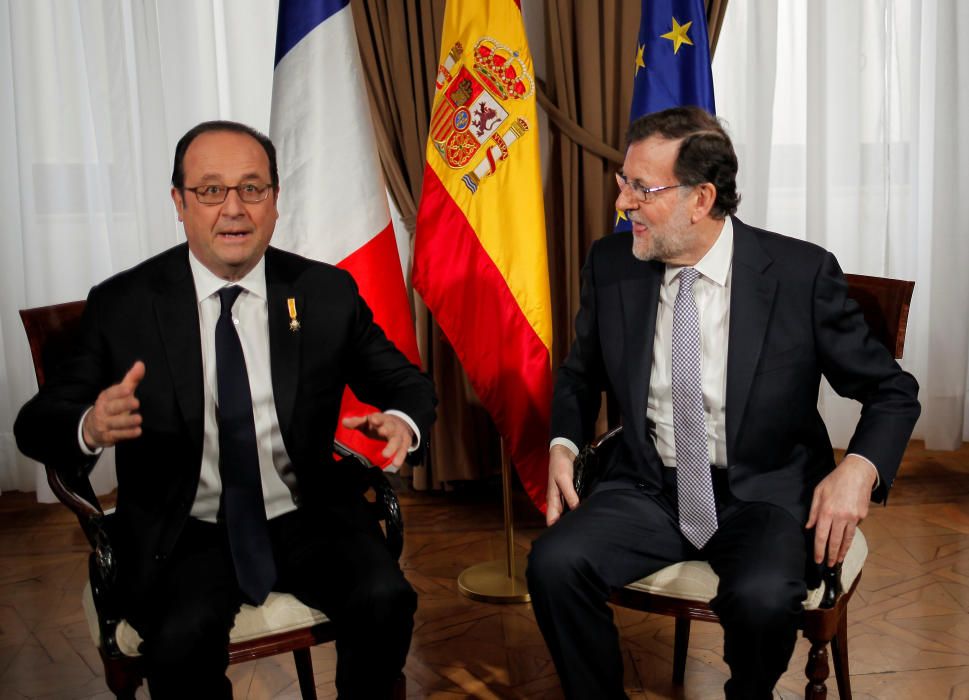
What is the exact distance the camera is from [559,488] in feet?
8.02

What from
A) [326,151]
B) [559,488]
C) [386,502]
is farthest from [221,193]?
[326,151]

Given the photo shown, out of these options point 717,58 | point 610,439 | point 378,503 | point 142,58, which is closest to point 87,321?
point 378,503

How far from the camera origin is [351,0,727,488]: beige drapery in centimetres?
403

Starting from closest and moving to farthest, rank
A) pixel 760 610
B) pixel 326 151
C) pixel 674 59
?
pixel 760 610
pixel 674 59
pixel 326 151

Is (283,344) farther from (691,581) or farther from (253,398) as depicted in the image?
(691,581)

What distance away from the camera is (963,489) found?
4.38 m

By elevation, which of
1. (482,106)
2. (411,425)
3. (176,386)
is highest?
(482,106)

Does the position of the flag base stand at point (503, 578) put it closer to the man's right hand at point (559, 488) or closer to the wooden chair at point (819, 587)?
the wooden chair at point (819, 587)

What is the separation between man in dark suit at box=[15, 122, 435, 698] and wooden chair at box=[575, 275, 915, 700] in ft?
1.72

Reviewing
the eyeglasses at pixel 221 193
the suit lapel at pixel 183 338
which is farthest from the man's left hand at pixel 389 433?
the eyeglasses at pixel 221 193

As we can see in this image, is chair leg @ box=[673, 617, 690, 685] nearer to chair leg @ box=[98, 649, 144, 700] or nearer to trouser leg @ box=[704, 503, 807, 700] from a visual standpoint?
trouser leg @ box=[704, 503, 807, 700]

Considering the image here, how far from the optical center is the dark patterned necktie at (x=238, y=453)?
2.26 metres

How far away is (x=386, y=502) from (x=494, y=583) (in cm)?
134

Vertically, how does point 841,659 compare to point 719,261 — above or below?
below
